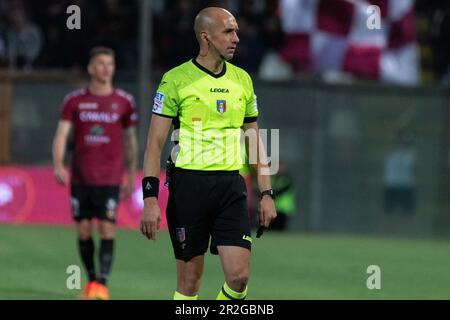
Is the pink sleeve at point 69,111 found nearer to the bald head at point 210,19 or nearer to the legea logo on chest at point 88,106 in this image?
the legea logo on chest at point 88,106

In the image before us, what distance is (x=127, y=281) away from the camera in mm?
14297

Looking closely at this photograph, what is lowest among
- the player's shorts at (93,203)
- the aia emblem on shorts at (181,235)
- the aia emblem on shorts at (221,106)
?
the player's shorts at (93,203)

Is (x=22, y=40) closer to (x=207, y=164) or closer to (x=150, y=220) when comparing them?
(x=207, y=164)

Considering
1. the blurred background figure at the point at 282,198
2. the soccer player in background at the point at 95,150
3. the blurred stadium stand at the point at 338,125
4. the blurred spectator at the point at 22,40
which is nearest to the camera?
the soccer player in background at the point at 95,150

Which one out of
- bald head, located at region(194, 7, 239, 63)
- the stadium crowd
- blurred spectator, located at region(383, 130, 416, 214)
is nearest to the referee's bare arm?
bald head, located at region(194, 7, 239, 63)

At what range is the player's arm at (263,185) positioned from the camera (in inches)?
358

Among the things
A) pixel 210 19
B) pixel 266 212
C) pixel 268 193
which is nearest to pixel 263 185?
pixel 268 193

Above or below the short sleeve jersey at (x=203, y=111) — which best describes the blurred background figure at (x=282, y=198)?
below

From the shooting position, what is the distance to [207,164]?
9.16 meters

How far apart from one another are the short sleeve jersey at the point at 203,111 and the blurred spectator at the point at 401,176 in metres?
15.1

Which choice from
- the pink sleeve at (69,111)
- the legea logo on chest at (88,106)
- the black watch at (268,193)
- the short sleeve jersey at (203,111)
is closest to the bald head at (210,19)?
the short sleeve jersey at (203,111)

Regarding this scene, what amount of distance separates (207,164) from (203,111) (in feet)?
1.22

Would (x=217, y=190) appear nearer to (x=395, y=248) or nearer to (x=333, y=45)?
(x=395, y=248)

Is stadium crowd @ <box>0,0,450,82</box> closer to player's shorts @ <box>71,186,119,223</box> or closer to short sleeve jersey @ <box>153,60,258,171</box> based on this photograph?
player's shorts @ <box>71,186,119,223</box>
